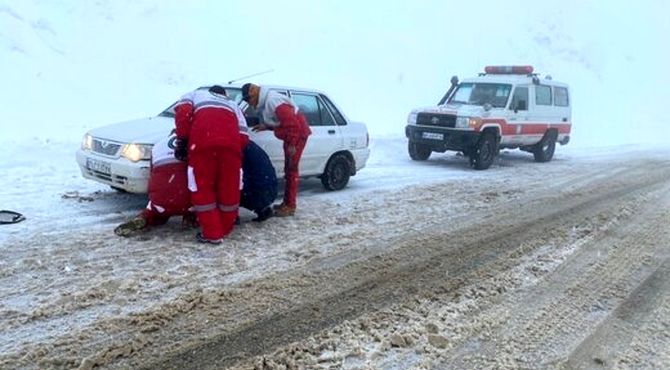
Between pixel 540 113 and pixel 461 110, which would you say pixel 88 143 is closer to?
pixel 461 110

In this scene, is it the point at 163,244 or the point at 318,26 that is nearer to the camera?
the point at 163,244

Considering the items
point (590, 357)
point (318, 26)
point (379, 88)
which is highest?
point (318, 26)

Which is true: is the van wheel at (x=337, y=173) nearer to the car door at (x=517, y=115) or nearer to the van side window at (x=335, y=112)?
the van side window at (x=335, y=112)

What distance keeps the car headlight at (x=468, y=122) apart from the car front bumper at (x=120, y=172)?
7.32 meters

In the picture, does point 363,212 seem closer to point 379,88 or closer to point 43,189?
point 43,189

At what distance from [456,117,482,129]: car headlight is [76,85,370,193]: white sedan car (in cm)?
357

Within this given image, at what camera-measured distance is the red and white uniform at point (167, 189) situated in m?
5.74

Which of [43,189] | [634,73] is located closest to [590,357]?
[43,189]

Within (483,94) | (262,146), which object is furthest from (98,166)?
(483,94)

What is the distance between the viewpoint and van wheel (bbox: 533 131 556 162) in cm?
1412

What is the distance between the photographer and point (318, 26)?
2227 cm

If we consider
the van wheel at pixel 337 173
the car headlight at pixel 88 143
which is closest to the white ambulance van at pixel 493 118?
the van wheel at pixel 337 173

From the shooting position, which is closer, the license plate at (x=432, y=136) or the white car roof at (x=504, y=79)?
the license plate at (x=432, y=136)

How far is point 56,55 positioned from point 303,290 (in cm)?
1257
